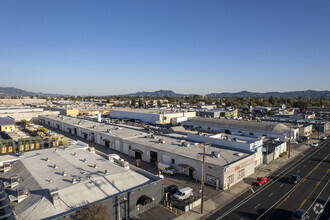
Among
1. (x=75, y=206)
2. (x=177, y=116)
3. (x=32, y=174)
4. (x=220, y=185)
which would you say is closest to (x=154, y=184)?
(x=75, y=206)

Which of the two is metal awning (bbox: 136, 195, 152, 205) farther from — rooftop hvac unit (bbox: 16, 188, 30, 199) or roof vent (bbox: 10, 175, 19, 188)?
roof vent (bbox: 10, 175, 19, 188)

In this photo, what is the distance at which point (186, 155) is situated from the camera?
31703 millimetres

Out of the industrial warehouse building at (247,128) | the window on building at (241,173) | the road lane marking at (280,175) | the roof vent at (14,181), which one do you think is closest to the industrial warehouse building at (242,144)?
the road lane marking at (280,175)

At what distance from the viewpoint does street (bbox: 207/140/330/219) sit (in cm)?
2211

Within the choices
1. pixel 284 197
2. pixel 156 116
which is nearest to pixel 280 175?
pixel 284 197

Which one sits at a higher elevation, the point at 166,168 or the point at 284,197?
the point at 166,168

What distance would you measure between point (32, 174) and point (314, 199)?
33.8 meters

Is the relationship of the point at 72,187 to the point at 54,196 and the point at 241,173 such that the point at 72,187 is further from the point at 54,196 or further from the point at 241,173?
the point at 241,173

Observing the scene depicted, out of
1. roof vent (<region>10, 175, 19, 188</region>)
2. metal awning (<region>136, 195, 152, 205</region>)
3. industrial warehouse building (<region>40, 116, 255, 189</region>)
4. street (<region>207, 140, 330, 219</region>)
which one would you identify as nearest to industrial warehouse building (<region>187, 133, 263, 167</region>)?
industrial warehouse building (<region>40, 116, 255, 189</region>)

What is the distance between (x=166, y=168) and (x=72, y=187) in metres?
15.4

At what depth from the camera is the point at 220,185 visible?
1085 inches

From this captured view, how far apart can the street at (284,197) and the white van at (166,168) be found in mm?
10251

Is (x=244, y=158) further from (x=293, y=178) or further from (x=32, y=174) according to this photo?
(x=32, y=174)

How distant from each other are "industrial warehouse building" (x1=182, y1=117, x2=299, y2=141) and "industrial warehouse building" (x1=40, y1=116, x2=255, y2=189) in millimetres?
25046
